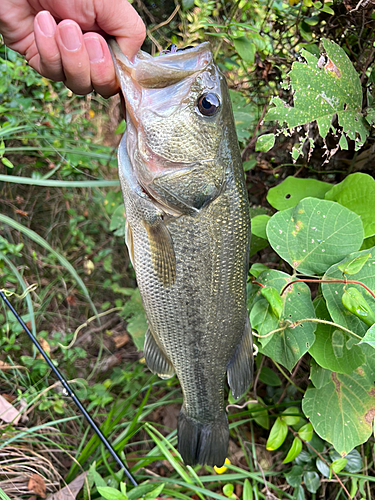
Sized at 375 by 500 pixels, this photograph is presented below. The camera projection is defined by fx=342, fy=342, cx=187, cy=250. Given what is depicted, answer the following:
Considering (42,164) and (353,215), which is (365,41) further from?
(42,164)

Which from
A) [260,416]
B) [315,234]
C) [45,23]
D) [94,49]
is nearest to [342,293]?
[315,234]

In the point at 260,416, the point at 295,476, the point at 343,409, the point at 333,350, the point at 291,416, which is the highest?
the point at 333,350

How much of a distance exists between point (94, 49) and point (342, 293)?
46.6 inches

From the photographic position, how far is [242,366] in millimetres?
1398

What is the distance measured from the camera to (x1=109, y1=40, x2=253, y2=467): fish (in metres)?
1.07

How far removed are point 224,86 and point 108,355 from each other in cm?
222

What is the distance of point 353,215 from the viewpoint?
1.34 metres

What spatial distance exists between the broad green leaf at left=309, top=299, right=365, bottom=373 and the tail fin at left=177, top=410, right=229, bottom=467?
50 centimetres

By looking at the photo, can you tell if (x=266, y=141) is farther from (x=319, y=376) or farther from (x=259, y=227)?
(x=319, y=376)

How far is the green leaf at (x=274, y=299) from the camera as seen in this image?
125 centimetres

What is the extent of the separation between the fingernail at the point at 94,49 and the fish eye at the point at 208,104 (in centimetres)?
33

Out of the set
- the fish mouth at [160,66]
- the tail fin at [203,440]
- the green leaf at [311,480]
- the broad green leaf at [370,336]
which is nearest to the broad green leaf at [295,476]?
the green leaf at [311,480]

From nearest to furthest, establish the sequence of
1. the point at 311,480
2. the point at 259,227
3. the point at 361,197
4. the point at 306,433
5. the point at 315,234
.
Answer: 1. the point at 315,234
2. the point at 361,197
3. the point at 259,227
4. the point at 306,433
5. the point at 311,480

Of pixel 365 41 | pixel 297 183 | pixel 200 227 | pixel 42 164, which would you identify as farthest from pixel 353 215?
pixel 42 164
